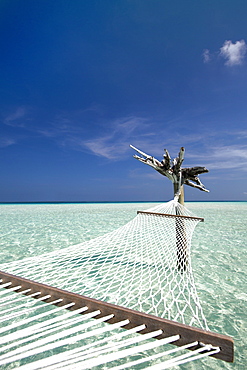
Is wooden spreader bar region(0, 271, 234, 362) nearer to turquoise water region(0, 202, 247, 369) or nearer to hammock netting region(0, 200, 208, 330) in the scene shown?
hammock netting region(0, 200, 208, 330)

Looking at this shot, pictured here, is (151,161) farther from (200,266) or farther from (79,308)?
(79,308)

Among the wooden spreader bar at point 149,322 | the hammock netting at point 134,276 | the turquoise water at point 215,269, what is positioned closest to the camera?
the wooden spreader bar at point 149,322

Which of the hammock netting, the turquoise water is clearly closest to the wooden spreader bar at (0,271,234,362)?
the hammock netting

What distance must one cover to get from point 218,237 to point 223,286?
13.4 feet

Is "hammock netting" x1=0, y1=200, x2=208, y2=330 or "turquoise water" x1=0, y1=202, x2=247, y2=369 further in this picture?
"turquoise water" x1=0, y1=202, x2=247, y2=369

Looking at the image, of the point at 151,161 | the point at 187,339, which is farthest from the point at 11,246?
the point at 187,339

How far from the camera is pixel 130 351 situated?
2.56 ft

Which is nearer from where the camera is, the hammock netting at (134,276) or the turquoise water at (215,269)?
the hammock netting at (134,276)

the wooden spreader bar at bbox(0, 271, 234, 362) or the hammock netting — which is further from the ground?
the wooden spreader bar at bbox(0, 271, 234, 362)

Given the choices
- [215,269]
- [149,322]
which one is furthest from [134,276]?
[149,322]

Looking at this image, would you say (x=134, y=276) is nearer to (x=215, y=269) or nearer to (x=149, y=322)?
(x=215, y=269)

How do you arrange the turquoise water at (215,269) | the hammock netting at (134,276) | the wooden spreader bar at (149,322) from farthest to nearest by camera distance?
the turquoise water at (215,269), the hammock netting at (134,276), the wooden spreader bar at (149,322)

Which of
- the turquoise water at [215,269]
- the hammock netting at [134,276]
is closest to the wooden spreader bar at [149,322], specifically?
the hammock netting at [134,276]

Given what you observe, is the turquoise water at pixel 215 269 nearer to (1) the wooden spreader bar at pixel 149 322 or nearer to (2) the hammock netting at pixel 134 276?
(2) the hammock netting at pixel 134 276
